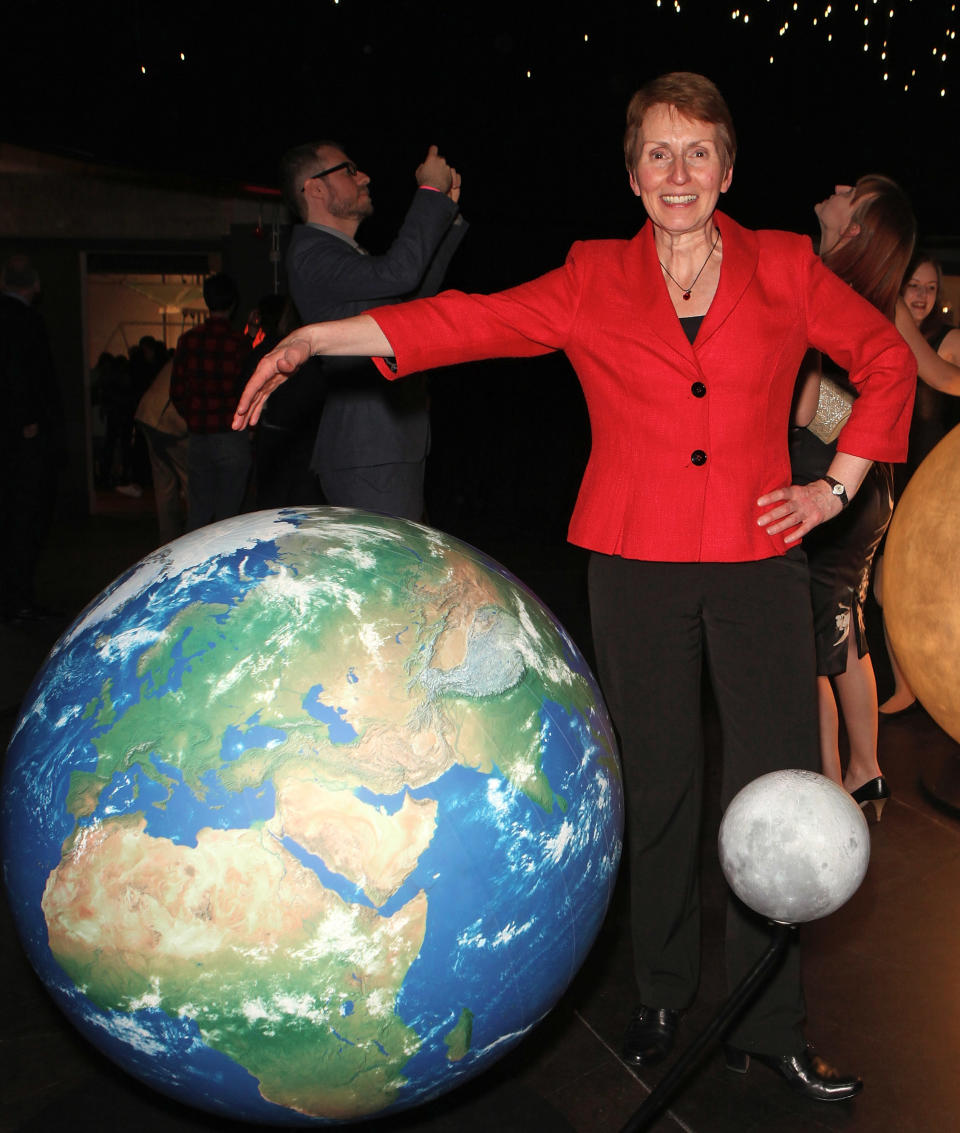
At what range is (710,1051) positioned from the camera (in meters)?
2.52

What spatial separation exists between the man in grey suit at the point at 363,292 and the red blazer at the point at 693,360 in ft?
3.18

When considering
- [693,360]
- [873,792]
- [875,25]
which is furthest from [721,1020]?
[875,25]

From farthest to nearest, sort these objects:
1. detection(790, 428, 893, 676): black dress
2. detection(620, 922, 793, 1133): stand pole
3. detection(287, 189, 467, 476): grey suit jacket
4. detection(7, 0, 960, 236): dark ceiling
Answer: detection(7, 0, 960, 236): dark ceiling < detection(790, 428, 893, 676): black dress < detection(287, 189, 467, 476): grey suit jacket < detection(620, 922, 793, 1133): stand pole

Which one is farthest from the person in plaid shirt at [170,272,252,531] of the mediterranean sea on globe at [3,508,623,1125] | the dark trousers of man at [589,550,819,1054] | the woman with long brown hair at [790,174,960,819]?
the mediterranean sea on globe at [3,508,623,1125]

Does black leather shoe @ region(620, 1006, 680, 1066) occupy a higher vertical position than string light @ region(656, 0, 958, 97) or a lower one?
lower

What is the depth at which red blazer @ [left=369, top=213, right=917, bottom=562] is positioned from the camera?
2215 millimetres

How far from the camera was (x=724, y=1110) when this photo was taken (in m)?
2.32

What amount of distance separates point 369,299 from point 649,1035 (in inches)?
83.5

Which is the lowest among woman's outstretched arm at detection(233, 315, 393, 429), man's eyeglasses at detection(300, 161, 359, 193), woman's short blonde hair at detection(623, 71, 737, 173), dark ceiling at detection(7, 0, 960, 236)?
woman's outstretched arm at detection(233, 315, 393, 429)

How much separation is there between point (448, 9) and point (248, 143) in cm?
132

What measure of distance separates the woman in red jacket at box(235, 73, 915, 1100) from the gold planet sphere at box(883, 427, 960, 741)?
3.59 feet

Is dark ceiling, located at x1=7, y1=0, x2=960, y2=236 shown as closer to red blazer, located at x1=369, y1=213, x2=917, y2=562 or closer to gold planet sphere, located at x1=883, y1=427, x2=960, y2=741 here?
red blazer, located at x1=369, y1=213, x2=917, y2=562

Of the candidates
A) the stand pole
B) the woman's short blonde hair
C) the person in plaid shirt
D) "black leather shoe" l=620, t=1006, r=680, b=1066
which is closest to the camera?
the stand pole

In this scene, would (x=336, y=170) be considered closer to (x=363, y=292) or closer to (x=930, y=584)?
(x=363, y=292)
